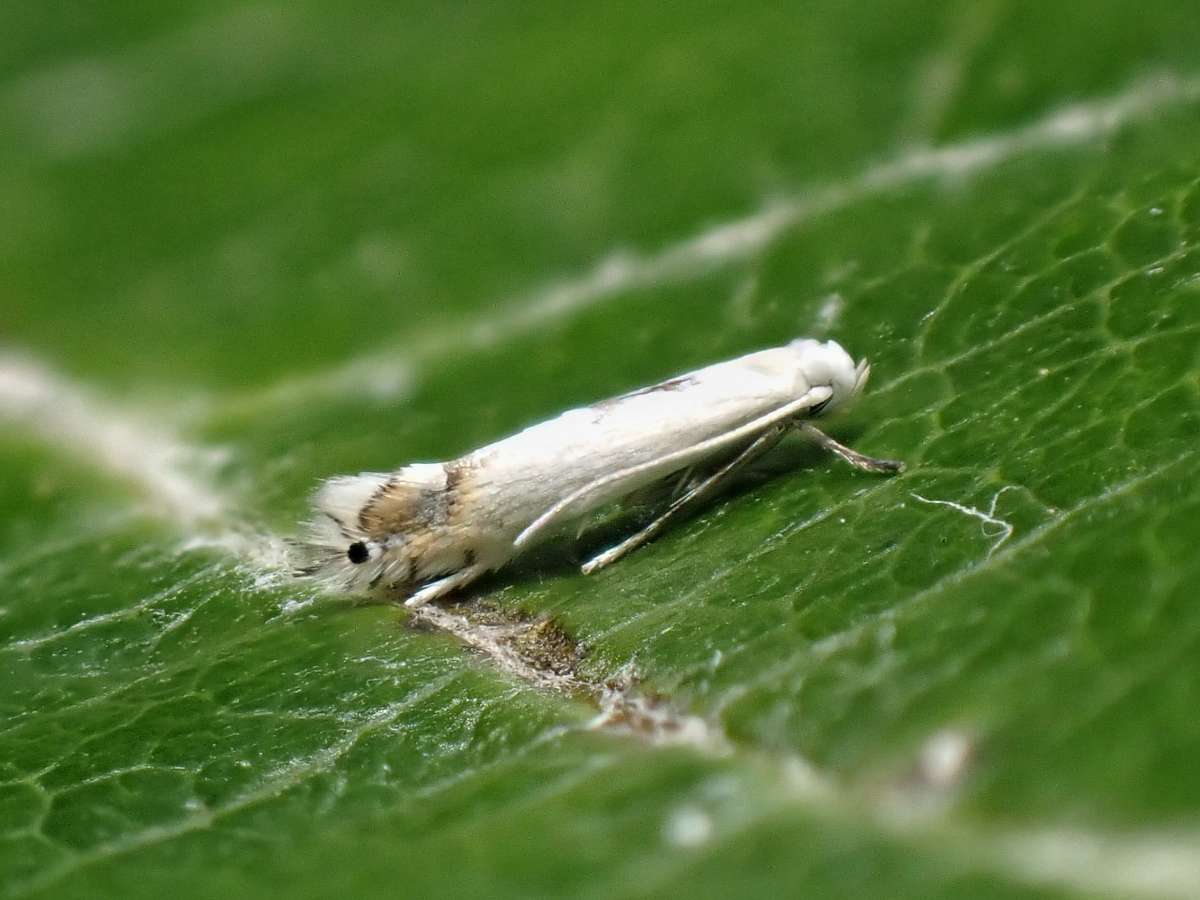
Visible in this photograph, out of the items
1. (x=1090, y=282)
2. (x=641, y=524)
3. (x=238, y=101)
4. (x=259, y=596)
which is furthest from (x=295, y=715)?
(x=238, y=101)

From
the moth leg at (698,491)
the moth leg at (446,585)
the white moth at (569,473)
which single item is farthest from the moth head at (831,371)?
the moth leg at (446,585)

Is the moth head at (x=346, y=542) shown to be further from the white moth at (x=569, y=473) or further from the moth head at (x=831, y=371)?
the moth head at (x=831, y=371)

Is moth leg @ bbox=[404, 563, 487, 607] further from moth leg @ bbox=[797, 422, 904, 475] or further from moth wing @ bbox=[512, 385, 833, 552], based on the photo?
moth leg @ bbox=[797, 422, 904, 475]

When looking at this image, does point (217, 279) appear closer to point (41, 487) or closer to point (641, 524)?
point (41, 487)

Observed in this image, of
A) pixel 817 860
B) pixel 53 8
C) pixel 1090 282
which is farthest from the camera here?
pixel 53 8

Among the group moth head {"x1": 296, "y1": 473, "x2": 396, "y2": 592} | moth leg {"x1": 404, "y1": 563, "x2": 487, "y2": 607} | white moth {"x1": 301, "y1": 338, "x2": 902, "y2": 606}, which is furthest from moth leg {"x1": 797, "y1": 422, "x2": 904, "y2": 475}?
moth head {"x1": 296, "y1": 473, "x2": 396, "y2": 592}

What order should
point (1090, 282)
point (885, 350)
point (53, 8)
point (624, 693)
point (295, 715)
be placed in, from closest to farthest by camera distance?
point (624, 693) → point (295, 715) → point (1090, 282) → point (885, 350) → point (53, 8)

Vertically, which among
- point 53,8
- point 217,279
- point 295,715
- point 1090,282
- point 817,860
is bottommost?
point 817,860

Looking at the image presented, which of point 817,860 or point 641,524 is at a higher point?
point 641,524
